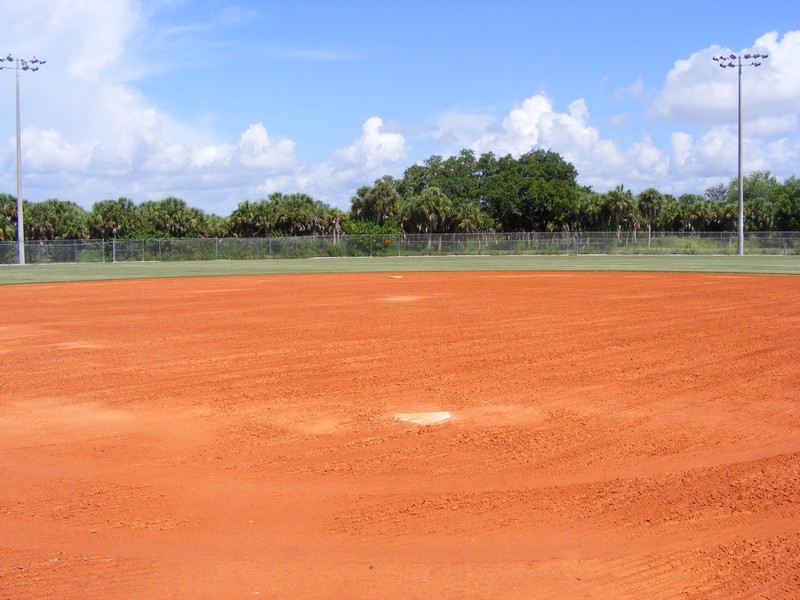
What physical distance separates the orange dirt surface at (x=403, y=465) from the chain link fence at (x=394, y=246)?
5572 cm

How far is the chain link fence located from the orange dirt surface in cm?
5572

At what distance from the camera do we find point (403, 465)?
314 inches

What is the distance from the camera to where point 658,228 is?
103 metres

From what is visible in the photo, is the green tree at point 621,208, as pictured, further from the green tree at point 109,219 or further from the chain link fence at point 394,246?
the green tree at point 109,219

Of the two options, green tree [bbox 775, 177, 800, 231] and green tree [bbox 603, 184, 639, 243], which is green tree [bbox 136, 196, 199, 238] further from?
green tree [bbox 775, 177, 800, 231]

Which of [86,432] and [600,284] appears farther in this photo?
[600,284]

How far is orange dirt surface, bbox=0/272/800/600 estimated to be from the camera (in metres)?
5.54

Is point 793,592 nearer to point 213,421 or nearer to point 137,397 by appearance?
point 213,421

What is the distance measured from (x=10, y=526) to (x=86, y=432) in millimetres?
3057

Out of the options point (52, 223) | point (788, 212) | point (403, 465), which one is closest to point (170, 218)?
point (52, 223)

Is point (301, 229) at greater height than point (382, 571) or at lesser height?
greater

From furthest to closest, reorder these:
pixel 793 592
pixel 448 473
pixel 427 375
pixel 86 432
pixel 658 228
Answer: pixel 658 228 < pixel 427 375 < pixel 86 432 < pixel 448 473 < pixel 793 592

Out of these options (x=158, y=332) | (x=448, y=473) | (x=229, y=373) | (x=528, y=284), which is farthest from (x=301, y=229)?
(x=448, y=473)

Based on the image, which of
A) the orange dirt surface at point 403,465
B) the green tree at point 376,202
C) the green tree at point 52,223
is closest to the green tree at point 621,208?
the green tree at point 376,202
